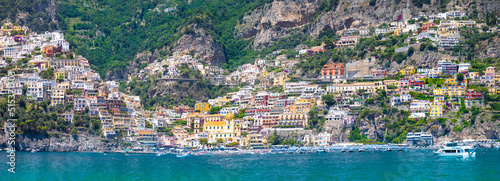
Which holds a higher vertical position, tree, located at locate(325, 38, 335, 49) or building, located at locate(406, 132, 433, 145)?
tree, located at locate(325, 38, 335, 49)

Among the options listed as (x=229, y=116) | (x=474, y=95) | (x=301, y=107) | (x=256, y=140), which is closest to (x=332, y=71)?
(x=301, y=107)

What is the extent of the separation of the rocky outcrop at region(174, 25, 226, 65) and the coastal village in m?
13.4

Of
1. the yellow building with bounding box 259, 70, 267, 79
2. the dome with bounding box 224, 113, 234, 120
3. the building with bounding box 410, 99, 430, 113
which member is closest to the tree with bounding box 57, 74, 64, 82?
the dome with bounding box 224, 113, 234, 120

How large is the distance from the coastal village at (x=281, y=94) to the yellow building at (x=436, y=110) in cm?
15

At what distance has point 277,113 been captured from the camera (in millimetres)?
122250

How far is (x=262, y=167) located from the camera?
273 ft

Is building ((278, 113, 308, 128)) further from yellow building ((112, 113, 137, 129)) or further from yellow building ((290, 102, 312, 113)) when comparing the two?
yellow building ((112, 113, 137, 129))

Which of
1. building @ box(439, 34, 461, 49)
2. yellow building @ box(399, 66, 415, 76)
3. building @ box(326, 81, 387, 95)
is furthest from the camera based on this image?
building @ box(439, 34, 461, 49)

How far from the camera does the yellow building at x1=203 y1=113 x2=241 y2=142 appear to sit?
388ft

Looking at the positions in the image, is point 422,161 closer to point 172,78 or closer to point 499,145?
point 499,145

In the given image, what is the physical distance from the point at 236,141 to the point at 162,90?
30492mm

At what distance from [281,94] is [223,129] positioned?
15.6 metres

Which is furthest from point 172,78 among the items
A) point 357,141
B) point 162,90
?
point 357,141

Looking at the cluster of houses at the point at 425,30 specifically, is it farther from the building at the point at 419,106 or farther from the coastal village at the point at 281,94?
the building at the point at 419,106
